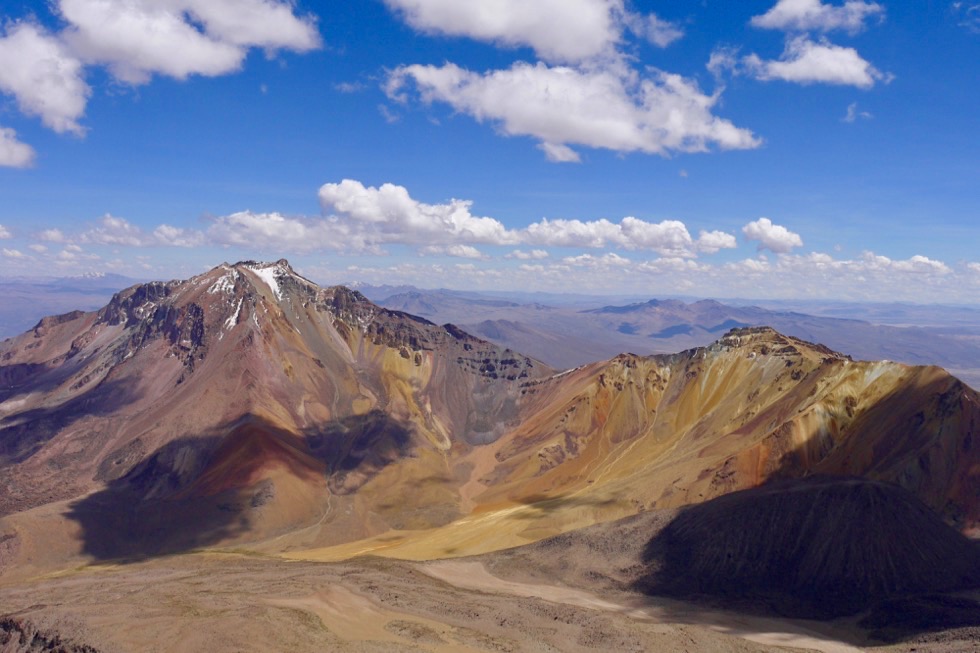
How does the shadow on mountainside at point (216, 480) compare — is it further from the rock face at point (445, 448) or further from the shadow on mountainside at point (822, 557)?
the shadow on mountainside at point (822, 557)

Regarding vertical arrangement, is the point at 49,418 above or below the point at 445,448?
below

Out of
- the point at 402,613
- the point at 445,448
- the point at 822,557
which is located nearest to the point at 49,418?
the point at 445,448

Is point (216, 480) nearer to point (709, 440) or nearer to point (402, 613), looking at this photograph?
point (402, 613)

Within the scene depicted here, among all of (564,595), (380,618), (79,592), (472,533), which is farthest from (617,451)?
(79,592)

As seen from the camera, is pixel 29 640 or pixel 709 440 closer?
pixel 29 640

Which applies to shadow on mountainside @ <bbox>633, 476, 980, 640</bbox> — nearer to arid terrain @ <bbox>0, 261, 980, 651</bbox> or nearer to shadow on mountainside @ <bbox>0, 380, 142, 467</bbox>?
arid terrain @ <bbox>0, 261, 980, 651</bbox>

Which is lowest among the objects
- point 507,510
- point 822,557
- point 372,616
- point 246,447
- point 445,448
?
point 507,510

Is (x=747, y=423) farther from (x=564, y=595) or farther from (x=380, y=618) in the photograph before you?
(x=380, y=618)
